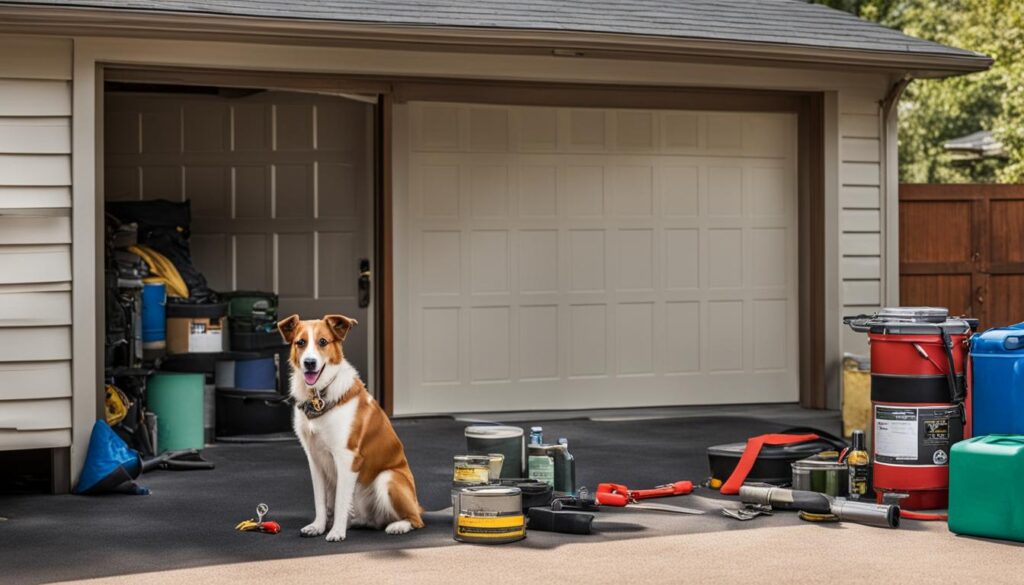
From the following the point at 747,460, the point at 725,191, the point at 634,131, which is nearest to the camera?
the point at 747,460

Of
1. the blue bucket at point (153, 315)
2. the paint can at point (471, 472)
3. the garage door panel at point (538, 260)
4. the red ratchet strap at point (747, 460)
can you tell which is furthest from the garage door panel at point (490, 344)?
the paint can at point (471, 472)

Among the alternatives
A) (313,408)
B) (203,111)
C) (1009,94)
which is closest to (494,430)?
(313,408)

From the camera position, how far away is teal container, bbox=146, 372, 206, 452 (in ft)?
30.0

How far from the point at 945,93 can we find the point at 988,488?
70.9ft

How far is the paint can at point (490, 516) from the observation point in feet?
20.9

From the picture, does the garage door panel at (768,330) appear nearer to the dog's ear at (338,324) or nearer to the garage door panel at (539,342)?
the garage door panel at (539,342)

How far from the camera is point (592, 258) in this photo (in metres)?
11.2

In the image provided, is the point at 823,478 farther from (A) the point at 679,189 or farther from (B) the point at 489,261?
(A) the point at 679,189

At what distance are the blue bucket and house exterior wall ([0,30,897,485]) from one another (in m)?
1.00

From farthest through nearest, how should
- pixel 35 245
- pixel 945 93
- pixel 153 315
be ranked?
pixel 945 93 → pixel 153 315 → pixel 35 245

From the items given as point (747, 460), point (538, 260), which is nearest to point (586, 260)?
point (538, 260)

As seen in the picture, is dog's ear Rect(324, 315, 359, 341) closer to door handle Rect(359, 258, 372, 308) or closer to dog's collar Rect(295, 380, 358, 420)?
dog's collar Rect(295, 380, 358, 420)

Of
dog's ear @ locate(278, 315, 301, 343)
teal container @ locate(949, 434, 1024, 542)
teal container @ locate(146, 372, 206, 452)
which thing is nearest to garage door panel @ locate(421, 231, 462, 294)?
teal container @ locate(146, 372, 206, 452)

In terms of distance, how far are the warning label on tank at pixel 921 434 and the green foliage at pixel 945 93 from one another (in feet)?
48.3
